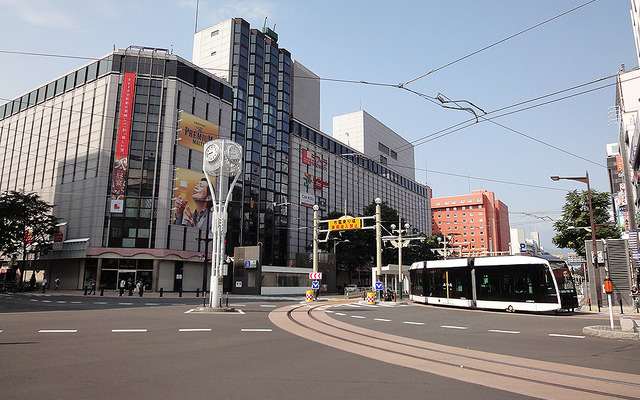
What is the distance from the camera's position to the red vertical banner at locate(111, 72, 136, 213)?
49.6 meters

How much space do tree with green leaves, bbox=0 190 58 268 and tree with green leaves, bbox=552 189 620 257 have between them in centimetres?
5340

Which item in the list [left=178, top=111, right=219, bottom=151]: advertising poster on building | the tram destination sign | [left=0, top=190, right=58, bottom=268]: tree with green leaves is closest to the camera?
the tram destination sign

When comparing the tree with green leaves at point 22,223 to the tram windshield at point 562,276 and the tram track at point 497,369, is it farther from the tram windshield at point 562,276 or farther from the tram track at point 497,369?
the tram windshield at point 562,276

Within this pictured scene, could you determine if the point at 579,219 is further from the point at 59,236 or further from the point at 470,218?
the point at 470,218

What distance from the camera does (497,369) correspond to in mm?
8078

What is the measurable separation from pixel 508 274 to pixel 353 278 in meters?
63.3

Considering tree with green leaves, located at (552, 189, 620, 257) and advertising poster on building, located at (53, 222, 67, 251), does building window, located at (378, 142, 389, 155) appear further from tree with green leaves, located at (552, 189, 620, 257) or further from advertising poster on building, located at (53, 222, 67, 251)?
advertising poster on building, located at (53, 222, 67, 251)

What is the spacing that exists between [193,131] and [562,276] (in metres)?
45.5

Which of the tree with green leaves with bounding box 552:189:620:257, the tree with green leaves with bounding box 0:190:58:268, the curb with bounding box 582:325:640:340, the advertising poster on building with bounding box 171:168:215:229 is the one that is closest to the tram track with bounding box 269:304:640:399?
the curb with bounding box 582:325:640:340

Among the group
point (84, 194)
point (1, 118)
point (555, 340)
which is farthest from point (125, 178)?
point (555, 340)

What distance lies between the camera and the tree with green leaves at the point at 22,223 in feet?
145

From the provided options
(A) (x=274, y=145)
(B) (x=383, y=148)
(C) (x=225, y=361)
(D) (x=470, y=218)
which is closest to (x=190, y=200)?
(A) (x=274, y=145)

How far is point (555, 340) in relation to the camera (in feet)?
40.7

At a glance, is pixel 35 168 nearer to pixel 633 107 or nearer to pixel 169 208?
pixel 169 208
